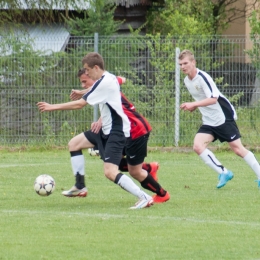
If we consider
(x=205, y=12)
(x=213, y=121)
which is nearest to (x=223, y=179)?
(x=213, y=121)

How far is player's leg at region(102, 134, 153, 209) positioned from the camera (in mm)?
9570

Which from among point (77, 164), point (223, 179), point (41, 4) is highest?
point (41, 4)

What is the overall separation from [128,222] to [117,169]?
3.70 ft

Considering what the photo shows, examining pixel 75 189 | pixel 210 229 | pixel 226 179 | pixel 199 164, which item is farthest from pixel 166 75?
pixel 210 229

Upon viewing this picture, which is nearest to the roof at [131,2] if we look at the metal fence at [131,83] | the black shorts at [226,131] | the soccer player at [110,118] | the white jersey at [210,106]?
the metal fence at [131,83]

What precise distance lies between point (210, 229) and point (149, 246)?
1084 mm

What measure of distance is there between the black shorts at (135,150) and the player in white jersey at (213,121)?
1.93m

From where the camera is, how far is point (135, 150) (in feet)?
33.5

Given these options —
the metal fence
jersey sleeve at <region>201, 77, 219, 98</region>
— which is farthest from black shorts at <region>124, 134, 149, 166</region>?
the metal fence

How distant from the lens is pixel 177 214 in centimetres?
936

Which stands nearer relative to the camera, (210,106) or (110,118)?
(110,118)

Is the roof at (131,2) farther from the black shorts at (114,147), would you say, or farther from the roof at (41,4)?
the black shorts at (114,147)

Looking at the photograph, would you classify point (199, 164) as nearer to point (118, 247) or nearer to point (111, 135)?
point (111, 135)

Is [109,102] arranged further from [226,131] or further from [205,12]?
[205,12]
